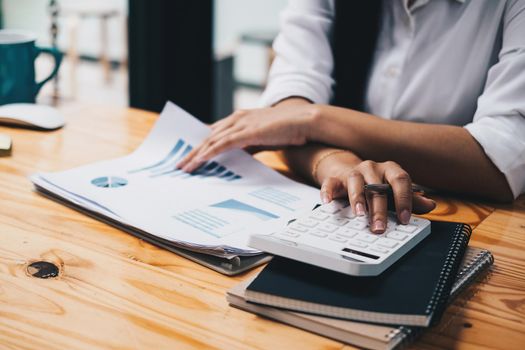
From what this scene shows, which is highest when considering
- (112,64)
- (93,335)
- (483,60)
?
(483,60)

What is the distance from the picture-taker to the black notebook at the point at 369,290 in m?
0.55

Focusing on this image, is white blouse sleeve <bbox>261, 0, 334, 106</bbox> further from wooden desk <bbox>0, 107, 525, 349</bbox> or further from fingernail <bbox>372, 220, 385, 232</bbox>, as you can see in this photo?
fingernail <bbox>372, 220, 385, 232</bbox>

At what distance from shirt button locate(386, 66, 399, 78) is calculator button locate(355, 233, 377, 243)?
589 mm

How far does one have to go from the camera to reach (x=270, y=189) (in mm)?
909

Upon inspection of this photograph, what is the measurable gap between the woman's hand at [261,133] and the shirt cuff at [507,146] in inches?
9.9

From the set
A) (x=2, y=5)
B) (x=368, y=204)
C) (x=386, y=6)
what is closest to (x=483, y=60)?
(x=386, y=6)

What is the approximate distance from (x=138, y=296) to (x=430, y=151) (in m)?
0.50

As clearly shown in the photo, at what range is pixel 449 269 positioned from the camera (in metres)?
0.62

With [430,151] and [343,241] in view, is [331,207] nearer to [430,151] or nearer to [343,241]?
[343,241]

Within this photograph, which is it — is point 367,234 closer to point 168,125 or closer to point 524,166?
point 524,166

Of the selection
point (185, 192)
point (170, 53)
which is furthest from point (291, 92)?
point (170, 53)

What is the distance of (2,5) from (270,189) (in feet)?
8.33

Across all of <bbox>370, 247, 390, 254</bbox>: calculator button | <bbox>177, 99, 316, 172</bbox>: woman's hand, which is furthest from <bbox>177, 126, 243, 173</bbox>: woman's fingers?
<bbox>370, 247, 390, 254</bbox>: calculator button

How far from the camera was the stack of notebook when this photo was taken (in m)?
0.54
